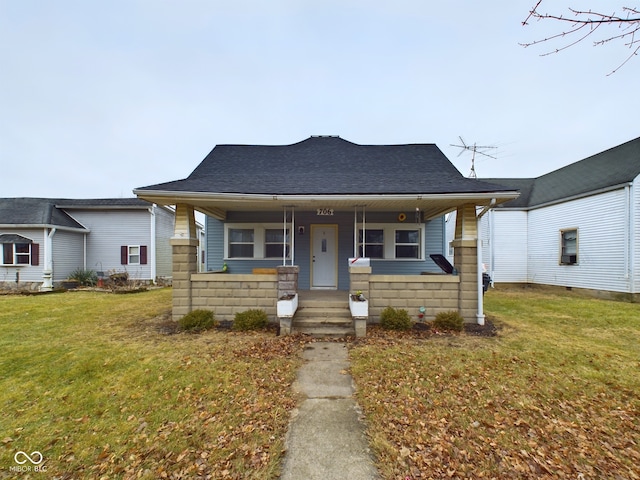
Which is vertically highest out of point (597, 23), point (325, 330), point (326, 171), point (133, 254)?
point (326, 171)

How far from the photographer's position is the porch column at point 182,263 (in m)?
6.36

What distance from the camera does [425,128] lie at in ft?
160

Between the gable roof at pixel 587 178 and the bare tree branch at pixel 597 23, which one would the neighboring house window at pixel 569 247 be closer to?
the gable roof at pixel 587 178

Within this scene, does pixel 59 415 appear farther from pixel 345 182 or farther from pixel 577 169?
pixel 577 169

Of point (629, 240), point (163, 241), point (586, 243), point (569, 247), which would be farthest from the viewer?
point (163, 241)

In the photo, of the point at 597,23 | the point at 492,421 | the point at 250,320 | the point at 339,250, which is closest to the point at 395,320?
the point at 492,421

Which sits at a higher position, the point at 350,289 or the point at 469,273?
the point at 469,273

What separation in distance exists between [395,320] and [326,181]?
153 inches

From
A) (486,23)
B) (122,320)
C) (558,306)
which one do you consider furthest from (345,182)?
(558,306)

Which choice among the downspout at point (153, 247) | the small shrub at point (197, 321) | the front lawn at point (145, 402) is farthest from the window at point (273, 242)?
the downspout at point (153, 247)

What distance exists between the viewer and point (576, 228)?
433 inches

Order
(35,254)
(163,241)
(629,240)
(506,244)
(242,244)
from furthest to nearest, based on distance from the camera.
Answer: (163,241), (506,244), (35,254), (629,240), (242,244)

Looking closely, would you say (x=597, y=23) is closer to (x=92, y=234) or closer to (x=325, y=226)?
(x=325, y=226)

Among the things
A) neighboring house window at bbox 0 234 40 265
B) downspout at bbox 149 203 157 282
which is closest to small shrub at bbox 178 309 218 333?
downspout at bbox 149 203 157 282
